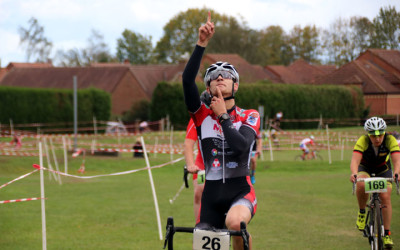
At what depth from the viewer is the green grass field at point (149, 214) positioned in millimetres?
11055

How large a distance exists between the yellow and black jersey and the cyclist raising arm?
429 centimetres

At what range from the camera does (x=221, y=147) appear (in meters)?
5.89

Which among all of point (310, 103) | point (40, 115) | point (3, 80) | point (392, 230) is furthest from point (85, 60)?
point (392, 230)

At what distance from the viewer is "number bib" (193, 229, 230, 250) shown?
202 inches

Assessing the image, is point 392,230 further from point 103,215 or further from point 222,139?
point 222,139

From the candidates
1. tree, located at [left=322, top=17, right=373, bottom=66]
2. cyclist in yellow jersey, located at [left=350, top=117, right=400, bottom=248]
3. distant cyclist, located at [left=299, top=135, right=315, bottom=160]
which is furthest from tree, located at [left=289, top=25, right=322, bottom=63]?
cyclist in yellow jersey, located at [left=350, top=117, right=400, bottom=248]

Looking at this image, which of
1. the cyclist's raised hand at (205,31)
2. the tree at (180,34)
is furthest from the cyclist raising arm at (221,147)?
the tree at (180,34)

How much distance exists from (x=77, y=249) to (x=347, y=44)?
3109 centimetres

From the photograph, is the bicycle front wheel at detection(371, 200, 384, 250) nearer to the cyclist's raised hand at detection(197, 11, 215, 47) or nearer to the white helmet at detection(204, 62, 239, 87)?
the white helmet at detection(204, 62, 239, 87)

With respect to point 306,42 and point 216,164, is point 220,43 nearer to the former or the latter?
point 306,42

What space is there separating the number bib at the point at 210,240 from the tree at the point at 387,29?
17.5 metres

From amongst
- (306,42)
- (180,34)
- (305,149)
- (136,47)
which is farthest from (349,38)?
(136,47)

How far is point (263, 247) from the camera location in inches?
408

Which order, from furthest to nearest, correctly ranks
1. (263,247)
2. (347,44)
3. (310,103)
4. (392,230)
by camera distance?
1. (310,103)
2. (347,44)
3. (392,230)
4. (263,247)
